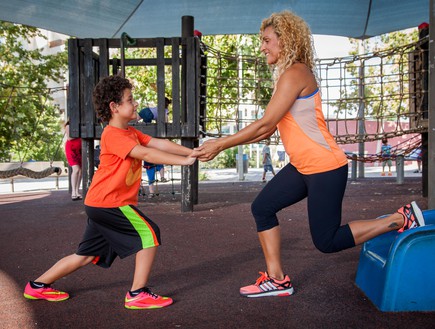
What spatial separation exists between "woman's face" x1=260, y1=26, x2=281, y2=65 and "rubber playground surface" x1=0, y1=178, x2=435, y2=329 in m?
1.69

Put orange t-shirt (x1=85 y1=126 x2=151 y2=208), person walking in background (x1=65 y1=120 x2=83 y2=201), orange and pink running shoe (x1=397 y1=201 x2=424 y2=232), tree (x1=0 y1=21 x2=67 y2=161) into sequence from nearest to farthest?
orange and pink running shoe (x1=397 y1=201 x2=424 y2=232)
orange t-shirt (x1=85 y1=126 x2=151 y2=208)
person walking in background (x1=65 y1=120 x2=83 y2=201)
tree (x1=0 y1=21 x2=67 y2=161)

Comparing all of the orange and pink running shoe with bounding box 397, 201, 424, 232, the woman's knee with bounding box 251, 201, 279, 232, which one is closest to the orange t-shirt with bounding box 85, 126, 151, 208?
the woman's knee with bounding box 251, 201, 279, 232

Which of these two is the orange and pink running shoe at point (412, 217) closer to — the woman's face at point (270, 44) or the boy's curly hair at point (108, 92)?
the woman's face at point (270, 44)

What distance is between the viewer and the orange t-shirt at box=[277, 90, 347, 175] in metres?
3.23

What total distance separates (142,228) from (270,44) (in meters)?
1.52

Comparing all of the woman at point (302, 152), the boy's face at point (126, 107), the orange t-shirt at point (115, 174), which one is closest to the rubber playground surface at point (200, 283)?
the woman at point (302, 152)

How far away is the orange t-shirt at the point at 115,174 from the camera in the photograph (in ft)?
10.8

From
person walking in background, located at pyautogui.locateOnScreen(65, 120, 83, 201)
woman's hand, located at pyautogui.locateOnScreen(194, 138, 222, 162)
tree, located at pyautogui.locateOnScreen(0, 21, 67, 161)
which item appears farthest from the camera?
tree, located at pyautogui.locateOnScreen(0, 21, 67, 161)

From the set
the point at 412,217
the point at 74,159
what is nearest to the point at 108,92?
the point at 412,217

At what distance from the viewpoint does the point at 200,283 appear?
3.81m

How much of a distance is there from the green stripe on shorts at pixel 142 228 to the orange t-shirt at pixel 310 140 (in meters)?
1.08

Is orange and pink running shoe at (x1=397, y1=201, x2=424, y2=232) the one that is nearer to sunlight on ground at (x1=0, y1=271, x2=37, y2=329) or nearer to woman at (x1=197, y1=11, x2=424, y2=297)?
A: woman at (x1=197, y1=11, x2=424, y2=297)

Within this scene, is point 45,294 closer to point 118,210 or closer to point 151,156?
point 118,210

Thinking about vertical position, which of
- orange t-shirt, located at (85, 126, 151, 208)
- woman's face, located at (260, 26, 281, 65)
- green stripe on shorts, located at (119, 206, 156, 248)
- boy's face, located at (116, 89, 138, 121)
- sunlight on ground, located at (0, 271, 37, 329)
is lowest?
sunlight on ground, located at (0, 271, 37, 329)
